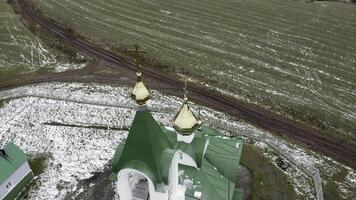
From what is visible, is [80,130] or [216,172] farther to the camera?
[80,130]

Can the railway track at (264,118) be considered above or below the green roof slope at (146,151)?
below

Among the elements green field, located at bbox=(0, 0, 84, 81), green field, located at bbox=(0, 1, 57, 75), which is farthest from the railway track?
green field, located at bbox=(0, 1, 57, 75)

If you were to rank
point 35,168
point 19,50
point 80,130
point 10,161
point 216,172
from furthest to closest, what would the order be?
point 19,50 → point 80,130 → point 35,168 → point 10,161 → point 216,172

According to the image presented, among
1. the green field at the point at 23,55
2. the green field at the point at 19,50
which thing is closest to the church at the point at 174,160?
the green field at the point at 23,55

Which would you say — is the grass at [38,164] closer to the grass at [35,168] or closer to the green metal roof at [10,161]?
the grass at [35,168]

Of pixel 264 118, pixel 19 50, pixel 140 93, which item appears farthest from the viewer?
pixel 19 50

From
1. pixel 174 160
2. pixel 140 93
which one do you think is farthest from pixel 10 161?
pixel 140 93

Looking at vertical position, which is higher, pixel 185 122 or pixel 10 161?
pixel 185 122

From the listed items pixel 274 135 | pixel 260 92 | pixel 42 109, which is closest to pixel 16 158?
pixel 42 109

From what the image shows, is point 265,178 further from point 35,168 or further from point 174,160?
point 35,168
